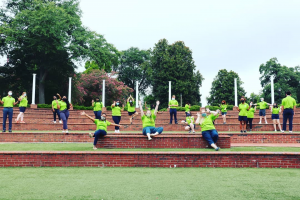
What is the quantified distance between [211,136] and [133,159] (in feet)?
9.60

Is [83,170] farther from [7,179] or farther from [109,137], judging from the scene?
[109,137]

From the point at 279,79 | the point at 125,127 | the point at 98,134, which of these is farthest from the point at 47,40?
the point at 279,79

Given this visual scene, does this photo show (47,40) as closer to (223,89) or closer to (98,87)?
(98,87)

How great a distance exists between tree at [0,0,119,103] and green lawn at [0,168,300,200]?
2653 centimetres

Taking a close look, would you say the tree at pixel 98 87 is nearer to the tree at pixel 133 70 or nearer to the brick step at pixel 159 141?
the tree at pixel 133 70

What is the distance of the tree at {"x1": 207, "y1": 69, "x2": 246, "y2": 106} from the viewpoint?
49.1m

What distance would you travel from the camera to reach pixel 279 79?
48.9m

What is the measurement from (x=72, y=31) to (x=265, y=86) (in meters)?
34.2

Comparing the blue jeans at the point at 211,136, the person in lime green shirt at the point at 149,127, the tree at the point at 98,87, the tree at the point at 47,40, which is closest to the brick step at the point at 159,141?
the person in lime green shirt at the point at 149,127

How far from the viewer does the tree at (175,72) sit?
41.5m

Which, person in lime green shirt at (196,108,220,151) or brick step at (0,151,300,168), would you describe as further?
person in lime green shirt at (196,108,220,151)

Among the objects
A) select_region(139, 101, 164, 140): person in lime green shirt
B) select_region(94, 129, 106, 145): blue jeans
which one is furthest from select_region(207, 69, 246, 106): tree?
select_region(94, 129, 106, 145): blue jeans

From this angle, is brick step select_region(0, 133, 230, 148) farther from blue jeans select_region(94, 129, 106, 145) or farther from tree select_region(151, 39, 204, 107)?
tree select_region(151, 39, 204, 107)

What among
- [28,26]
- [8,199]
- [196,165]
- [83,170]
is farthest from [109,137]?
[28,26]
